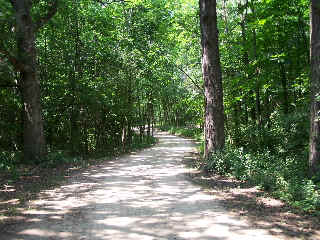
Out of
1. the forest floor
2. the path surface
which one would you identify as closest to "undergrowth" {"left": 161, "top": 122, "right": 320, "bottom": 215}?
the forest floor

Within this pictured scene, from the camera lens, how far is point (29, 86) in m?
11.5

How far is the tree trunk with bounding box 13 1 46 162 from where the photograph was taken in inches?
442

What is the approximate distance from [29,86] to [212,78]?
24.0ft

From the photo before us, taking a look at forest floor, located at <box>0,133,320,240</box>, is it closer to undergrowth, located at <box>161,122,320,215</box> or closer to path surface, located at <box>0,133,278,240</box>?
path surface, located at <box>0,133,278,240</box>

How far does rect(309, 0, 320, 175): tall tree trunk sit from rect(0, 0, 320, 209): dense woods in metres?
0.03

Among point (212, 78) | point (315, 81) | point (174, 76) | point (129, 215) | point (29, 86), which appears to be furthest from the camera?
point (174, 76)

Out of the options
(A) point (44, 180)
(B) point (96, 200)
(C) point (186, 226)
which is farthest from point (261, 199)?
(A) point (44, 180)

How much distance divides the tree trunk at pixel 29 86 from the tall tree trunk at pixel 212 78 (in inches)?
270

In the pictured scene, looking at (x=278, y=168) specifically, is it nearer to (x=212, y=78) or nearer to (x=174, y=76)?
(x=212, y=78)

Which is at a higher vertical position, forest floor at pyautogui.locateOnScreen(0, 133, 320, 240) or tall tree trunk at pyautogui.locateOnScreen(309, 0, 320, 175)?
tall tree trunk at pyautogui.locateOnScreen(309, 0, 320, 175)

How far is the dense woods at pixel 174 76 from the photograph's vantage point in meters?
9.50

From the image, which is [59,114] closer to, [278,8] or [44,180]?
[44,180]

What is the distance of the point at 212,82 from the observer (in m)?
10.1

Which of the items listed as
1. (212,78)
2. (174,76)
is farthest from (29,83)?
(174,76)
